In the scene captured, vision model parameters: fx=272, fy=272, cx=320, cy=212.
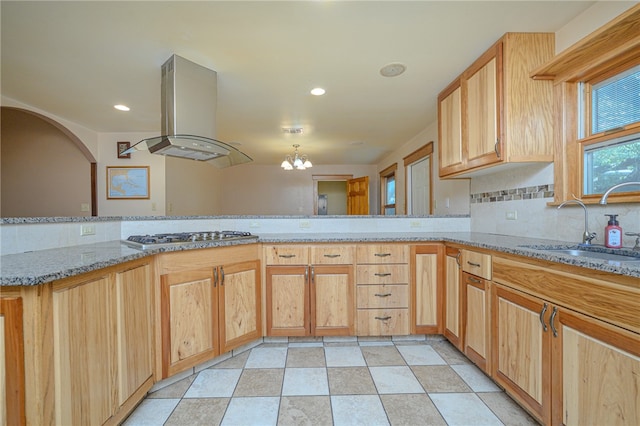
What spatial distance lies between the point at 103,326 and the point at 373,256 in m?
1.76

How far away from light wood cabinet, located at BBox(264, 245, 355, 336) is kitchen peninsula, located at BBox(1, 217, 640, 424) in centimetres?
2

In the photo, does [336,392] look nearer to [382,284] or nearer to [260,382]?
[260,382]

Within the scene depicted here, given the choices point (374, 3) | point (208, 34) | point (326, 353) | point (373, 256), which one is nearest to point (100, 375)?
point (326, 353)

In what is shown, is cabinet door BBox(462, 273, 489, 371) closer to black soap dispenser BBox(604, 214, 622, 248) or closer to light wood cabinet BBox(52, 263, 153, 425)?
black soap dispenser BBox(604, 214, 622, 248)

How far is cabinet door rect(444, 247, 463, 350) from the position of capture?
79.3 inches

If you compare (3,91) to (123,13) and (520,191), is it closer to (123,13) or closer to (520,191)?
(123,13)

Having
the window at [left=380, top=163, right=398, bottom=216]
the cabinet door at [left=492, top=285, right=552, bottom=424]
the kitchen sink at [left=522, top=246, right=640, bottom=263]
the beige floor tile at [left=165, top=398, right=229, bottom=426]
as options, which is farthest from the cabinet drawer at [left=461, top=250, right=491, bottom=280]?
the window at [left=380, top=163, right=398, bottom=216]

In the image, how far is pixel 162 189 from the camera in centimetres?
391

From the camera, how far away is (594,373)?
3.37 ft

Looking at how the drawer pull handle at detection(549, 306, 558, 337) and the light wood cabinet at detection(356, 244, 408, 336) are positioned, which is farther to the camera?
the light wood cabinet at detection(356, 244, 408, 336)

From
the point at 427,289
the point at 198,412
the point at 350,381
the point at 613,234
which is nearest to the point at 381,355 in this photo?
the point at 350,381

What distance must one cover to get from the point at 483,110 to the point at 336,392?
7.02 ft

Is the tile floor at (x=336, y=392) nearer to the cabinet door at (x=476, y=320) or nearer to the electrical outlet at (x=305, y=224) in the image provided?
the cabinet door at (x=476, y=320)

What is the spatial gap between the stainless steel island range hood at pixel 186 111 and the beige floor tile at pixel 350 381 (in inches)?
73.6
